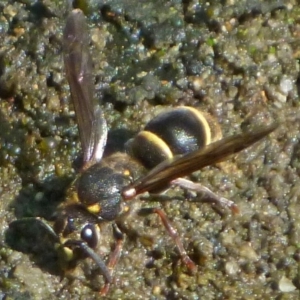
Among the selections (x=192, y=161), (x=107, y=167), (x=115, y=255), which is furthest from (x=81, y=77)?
(x=115, y=255)

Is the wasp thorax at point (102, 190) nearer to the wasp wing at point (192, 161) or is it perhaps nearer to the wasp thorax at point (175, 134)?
the wasp wing at point (192, 161)

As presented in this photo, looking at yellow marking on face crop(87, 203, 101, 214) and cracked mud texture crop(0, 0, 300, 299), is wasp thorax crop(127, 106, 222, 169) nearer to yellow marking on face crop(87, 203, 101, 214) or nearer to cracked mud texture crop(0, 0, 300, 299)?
cracked mud texture crop(0, 0, 300, 299)

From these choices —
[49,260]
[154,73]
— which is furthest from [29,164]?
[154,73]

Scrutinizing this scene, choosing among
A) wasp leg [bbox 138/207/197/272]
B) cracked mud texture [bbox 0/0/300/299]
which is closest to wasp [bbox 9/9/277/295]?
wasp leg [bbox 138/207/197/272]

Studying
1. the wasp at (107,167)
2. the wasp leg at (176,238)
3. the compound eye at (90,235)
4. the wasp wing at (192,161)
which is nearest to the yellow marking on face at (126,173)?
the wasp at (107,167)

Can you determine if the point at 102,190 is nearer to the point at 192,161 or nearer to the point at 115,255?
the point at 115,255

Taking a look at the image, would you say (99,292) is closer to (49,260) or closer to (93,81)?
(49,260)

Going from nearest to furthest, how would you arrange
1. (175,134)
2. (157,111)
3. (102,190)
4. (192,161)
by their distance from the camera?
(192,161)
(102,190)
(175,134)
(157,111)
